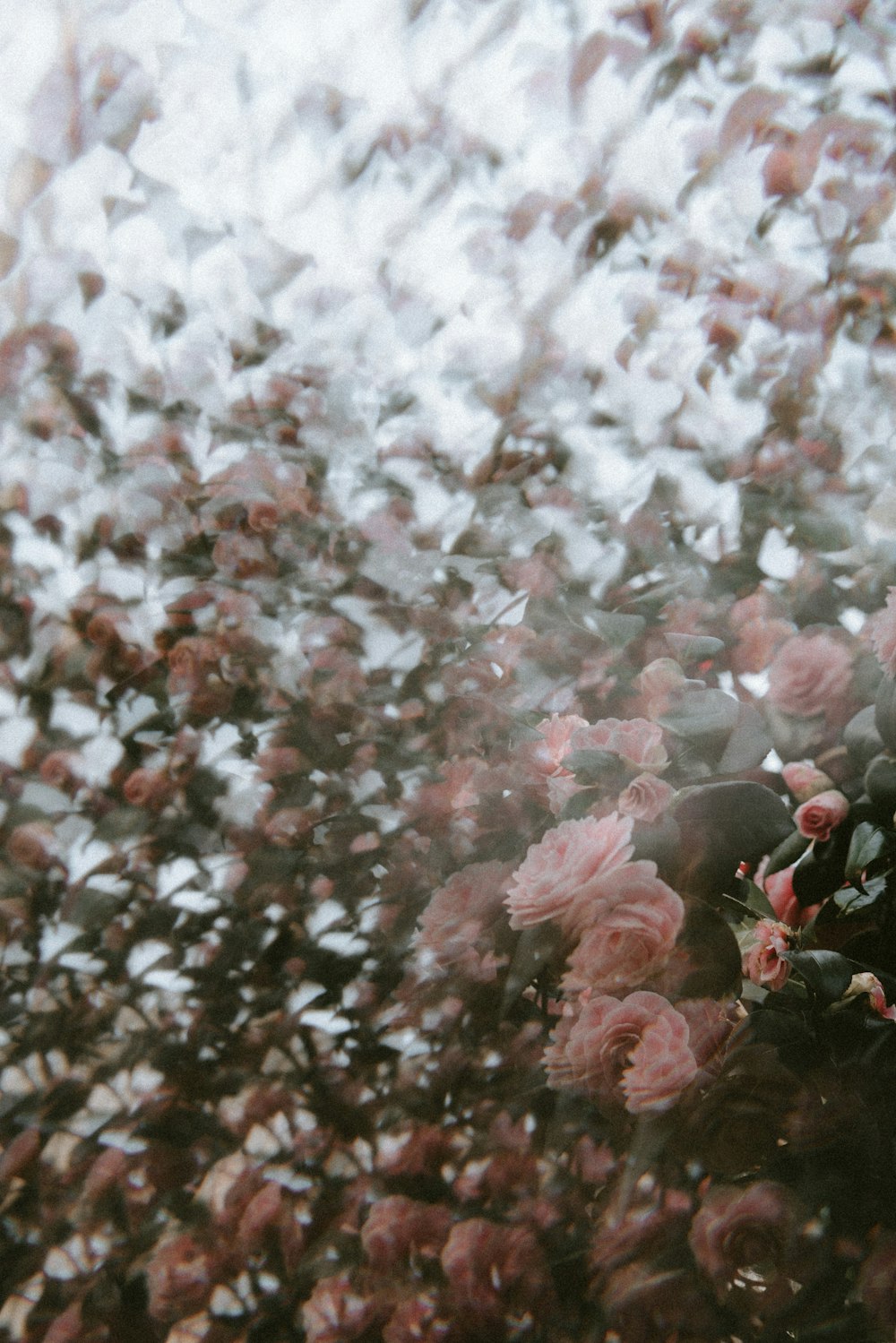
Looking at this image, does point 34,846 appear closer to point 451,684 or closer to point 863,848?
point 451,684

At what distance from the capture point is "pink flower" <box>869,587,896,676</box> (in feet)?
1.90

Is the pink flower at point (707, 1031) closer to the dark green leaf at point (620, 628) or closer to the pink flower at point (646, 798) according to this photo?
the pink flower at point (646, 798)

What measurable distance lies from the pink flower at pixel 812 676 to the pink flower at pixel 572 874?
151 millimetres

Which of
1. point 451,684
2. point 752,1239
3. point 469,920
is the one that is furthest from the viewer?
point 451,684

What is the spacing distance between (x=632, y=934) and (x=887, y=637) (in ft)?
0.78

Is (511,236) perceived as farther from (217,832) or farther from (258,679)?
(217,832)

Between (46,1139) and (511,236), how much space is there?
81 centimetres

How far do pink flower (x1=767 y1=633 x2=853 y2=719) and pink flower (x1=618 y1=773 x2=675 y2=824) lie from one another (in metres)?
0.11

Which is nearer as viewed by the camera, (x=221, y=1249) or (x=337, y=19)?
(x=221, y=1249)

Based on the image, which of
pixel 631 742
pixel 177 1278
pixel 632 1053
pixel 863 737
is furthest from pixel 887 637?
pixel 177 1278

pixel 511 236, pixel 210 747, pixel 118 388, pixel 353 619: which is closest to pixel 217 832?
pixel 210 747

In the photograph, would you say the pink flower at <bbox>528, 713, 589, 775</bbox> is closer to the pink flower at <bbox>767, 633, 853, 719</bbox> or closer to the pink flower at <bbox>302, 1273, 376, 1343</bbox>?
the pink flower at <bbox>767, 633, 853, 719</bbox>

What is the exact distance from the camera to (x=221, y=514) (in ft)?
2.66

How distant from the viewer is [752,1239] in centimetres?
55
